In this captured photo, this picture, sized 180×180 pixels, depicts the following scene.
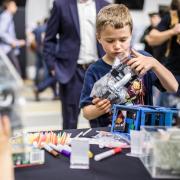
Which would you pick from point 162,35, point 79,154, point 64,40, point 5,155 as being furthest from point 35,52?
point 5,155

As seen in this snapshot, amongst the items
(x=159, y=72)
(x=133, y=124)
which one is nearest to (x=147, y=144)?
(x=133, y=124)

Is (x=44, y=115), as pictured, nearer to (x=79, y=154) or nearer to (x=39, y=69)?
(x=39, y=69)

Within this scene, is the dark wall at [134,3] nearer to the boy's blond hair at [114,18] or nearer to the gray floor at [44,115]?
the boy's blond hair at [114,18]

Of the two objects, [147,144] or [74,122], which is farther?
[74,122]

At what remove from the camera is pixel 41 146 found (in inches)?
46.0

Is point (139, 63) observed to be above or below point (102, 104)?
above

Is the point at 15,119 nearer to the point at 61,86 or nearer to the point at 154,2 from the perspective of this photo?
the point at 61,86

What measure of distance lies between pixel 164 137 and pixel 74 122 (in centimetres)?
159

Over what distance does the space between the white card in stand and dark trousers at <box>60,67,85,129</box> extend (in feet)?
4.60

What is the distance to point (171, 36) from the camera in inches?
89.4

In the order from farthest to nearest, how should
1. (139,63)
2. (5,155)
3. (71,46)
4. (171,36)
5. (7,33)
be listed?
1. (7,33)
2. (71,46)
3. (171,36)
4. (139,63)
5. (5,155)

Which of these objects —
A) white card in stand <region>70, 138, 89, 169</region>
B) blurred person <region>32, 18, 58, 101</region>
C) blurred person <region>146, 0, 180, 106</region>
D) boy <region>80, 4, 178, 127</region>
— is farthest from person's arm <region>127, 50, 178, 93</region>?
blurred person <region>32, 18, 58, 101</region>

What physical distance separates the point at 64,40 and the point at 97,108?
1147 millimetres

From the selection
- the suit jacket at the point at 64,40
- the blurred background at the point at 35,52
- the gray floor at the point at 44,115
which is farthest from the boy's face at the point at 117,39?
the gray floor at the point at 44,115
